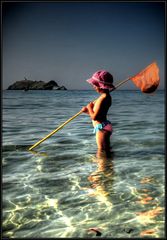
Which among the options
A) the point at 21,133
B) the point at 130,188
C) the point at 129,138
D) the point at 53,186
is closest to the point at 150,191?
the point at 130,188

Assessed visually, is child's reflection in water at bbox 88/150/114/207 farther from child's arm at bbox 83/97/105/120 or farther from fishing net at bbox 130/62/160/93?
fishing net at bbox 130/62/160/93

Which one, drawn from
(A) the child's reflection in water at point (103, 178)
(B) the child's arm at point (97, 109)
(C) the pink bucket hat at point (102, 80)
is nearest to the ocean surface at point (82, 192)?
(A) the child's reflection in water at point (103, 178)

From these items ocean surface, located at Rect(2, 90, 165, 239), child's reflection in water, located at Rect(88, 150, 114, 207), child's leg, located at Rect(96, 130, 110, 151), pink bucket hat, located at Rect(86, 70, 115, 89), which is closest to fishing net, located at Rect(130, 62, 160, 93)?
pink bucket hat, located at Rect(86, 70, 115, 89)

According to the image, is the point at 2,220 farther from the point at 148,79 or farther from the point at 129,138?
the point at 129,138

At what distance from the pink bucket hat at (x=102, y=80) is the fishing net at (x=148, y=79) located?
3.38 feet

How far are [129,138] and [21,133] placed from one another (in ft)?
13.6

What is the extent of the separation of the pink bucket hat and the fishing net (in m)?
1.03

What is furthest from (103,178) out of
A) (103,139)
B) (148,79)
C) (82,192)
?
(148,79)

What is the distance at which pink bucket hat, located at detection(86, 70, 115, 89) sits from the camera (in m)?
6.88

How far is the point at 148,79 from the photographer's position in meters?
7.57

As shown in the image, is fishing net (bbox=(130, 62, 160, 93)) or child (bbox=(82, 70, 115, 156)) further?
fishing net (bbox=(130, 62, 160, 93))

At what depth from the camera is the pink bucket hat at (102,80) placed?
22.6 ft

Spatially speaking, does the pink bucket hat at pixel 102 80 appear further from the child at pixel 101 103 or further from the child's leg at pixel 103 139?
the child's leg at pixel 103 139

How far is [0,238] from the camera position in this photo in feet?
12.7
